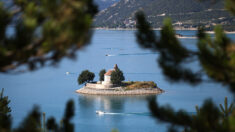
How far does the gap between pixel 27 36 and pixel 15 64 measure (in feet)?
1.16

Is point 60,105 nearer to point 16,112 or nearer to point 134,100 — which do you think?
point 16,112

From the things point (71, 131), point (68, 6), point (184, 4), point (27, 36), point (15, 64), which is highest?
point (184, 4)

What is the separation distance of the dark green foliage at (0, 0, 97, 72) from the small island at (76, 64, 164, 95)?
33.4 metres

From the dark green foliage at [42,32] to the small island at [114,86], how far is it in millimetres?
33356

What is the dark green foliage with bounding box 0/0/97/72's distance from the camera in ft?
9.02

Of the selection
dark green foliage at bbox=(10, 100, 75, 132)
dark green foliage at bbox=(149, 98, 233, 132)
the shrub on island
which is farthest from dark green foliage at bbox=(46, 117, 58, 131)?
the shrub on island

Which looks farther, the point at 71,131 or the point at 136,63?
the point at 136,63

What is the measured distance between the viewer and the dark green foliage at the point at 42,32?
2750mm

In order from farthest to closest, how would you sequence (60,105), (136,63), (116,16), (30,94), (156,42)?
(116,16) → (136,63) → (30,94) → (60,105) → (156,42)

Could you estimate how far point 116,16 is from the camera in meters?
152

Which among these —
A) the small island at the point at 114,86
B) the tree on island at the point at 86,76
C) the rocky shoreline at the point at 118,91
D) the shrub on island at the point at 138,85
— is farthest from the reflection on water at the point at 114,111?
the tree on island at the point at 86,76

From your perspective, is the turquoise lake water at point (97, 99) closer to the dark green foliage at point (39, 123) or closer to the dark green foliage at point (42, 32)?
the dark green foliage at point (39, 123)

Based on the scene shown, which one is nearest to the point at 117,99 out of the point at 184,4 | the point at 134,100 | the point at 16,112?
the point at 134,100

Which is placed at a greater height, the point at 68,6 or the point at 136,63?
the point at 68,6
